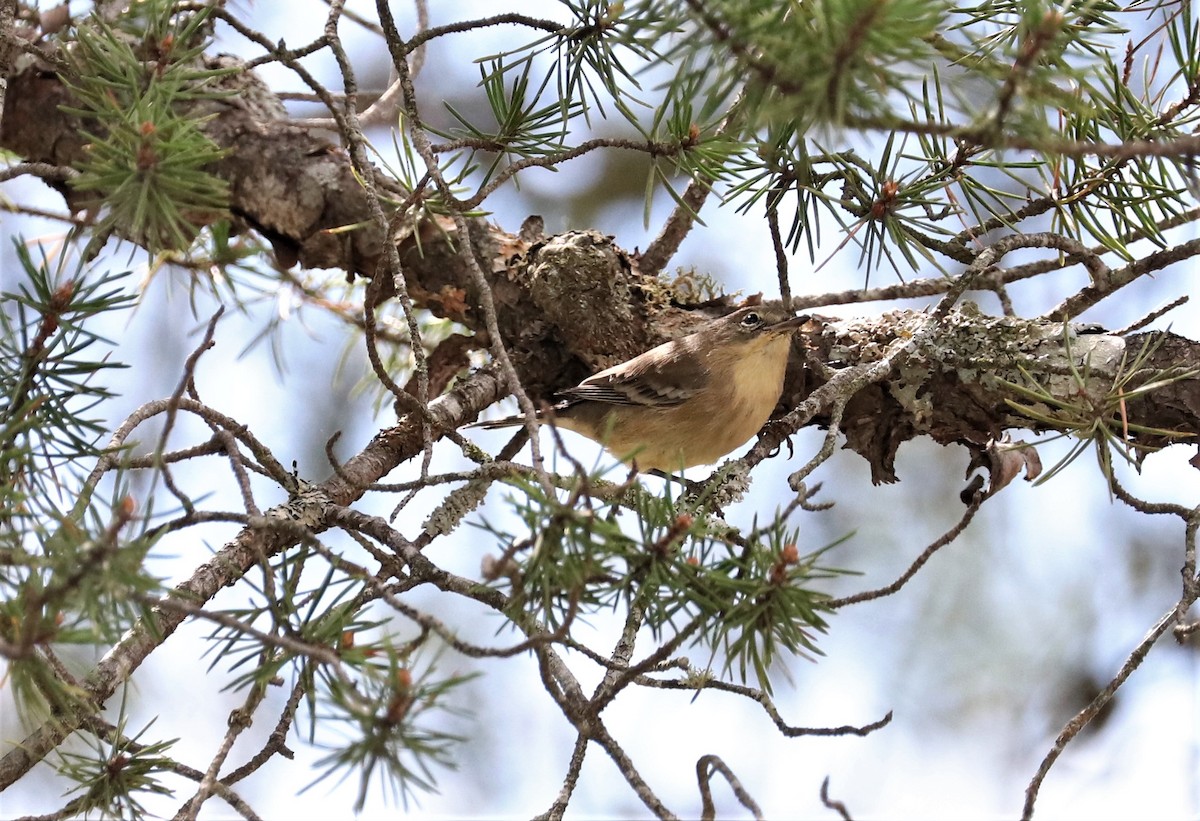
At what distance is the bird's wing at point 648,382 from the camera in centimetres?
365

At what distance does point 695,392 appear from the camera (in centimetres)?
386

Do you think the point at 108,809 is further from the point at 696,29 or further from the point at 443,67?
the point at 443,67

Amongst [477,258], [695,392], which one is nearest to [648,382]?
[695,392]

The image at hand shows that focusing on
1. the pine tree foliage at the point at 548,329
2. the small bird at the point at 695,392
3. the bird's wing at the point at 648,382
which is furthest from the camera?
the bird's wing at the point at 648,382

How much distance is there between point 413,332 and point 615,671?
857 mm

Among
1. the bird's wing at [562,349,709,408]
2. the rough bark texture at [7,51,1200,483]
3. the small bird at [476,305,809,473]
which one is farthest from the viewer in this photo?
the bird's wing at [562,349,709,408]

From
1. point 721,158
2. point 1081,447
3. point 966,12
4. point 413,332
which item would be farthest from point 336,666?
point 966,12

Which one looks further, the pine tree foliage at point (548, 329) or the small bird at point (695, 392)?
the small bird at point (695, 392)

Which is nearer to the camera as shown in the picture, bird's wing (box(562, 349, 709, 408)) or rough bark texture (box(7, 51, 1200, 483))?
rough bark texture (box(7, 51, 1200, 483))

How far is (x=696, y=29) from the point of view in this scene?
1.56 metres

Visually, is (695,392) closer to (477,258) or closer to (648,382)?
(648,382)

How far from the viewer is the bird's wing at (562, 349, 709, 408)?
12.0 ft

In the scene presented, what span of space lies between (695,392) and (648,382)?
182 millimetres

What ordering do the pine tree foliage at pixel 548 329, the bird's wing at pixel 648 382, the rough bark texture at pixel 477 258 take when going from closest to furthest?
the pine tree foliage at pixel 548 329 → the rough bark texture at pixel 477 258 → the bird's wing at pixel 648 382
